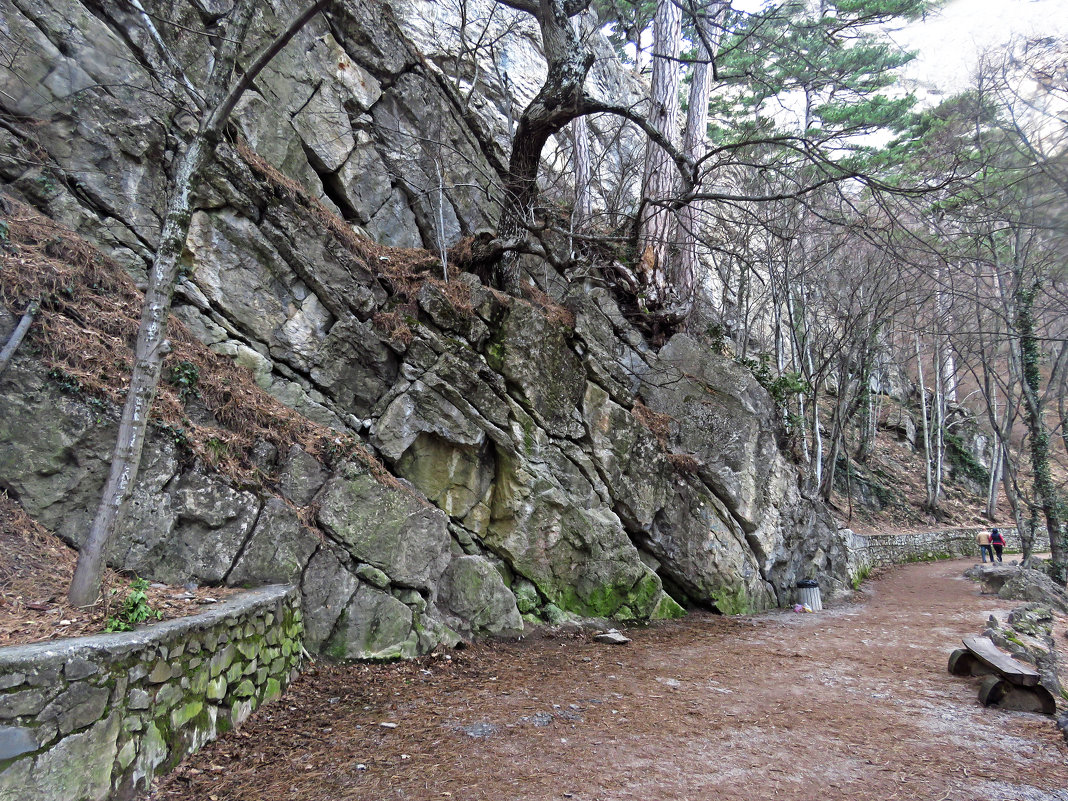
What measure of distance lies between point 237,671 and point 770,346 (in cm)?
2683


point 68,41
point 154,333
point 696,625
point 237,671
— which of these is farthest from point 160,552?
point 696,625

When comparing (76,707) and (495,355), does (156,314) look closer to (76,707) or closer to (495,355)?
(76,707)

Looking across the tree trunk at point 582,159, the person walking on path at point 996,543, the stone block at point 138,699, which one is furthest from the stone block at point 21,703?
the person walking on path at point 996,543

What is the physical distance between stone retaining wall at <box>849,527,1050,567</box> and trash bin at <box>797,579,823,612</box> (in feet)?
14.3

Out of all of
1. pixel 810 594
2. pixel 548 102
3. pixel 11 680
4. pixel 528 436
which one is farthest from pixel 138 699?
pixel 810 594

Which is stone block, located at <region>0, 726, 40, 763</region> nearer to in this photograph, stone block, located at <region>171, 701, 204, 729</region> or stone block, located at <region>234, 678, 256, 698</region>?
stone block, located at <region>171, 701, 204, 729</region>

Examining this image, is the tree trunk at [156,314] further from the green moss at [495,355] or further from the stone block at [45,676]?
the green moss at [495,355]

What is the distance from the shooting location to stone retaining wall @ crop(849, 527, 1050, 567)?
15.0m

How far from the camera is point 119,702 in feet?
9.21

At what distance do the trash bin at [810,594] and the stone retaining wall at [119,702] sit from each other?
9.23m

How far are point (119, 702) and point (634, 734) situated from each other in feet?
11.0

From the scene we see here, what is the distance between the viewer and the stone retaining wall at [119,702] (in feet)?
7.89

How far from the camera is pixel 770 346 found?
26.2 metres

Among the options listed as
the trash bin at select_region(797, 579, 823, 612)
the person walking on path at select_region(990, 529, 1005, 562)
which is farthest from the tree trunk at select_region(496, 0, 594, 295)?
the person walking on path at select_region(990, 529, 1005, 562)
